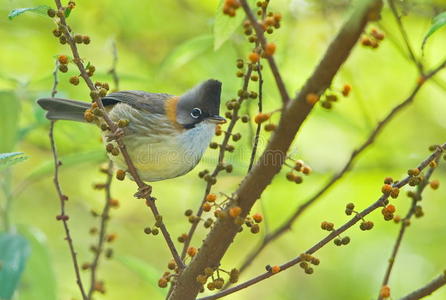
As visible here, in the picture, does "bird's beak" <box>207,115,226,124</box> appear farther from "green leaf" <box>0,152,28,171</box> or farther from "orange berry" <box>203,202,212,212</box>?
"green leaf" <box>0,152,28,171</box>

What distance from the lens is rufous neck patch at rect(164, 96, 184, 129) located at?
4.20 metres

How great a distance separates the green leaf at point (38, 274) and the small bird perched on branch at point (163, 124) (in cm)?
64

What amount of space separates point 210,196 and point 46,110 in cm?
171

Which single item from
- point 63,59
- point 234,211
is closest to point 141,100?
point 63,59

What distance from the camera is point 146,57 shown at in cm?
575

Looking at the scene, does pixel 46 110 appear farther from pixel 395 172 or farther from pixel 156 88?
pixel 395 172

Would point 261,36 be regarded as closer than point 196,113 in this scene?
Yes

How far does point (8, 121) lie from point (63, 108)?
1.86ft

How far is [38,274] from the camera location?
3.83m

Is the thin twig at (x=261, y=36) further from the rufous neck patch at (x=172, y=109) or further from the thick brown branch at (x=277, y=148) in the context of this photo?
the rufous neck patch at (x=172, y=109)

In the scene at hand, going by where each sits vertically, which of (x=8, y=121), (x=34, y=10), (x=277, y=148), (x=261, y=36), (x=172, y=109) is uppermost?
(x=172, y=109)

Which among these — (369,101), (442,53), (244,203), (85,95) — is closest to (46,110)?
(85,95)

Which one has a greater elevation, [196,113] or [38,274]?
[196,113]

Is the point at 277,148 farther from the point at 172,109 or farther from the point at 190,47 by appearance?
the point at 172,109
